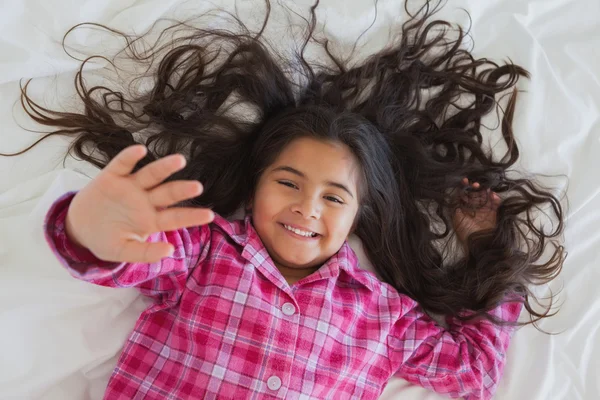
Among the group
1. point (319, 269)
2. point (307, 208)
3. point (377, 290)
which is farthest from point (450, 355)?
point (307, 208)

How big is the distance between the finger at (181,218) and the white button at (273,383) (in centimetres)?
44

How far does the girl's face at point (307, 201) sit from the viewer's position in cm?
127

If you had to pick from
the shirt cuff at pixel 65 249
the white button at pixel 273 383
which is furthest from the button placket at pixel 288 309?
the shirt cuff at pixel 65 249

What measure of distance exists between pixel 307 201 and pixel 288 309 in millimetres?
215

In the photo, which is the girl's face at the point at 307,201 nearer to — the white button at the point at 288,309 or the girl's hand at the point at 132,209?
the white button at the point at 288,309

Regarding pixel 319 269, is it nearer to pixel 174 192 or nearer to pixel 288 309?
pixel 288 309

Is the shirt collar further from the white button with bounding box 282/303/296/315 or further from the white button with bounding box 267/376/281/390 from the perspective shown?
the white button with bounding box 267/376/281/390

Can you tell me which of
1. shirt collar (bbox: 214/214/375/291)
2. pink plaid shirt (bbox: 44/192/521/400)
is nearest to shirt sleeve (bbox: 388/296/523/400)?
pink plaid shirt (bbox: 44/192/521/400)

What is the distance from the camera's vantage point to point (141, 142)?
1.40m

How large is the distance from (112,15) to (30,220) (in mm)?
473

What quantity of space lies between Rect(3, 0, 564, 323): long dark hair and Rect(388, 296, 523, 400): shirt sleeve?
0.06 metres

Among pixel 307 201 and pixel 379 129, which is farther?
pixel 379 129

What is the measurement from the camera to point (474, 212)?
4.86 ft

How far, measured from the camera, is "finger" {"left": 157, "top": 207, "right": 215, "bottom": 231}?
90 centimetres
